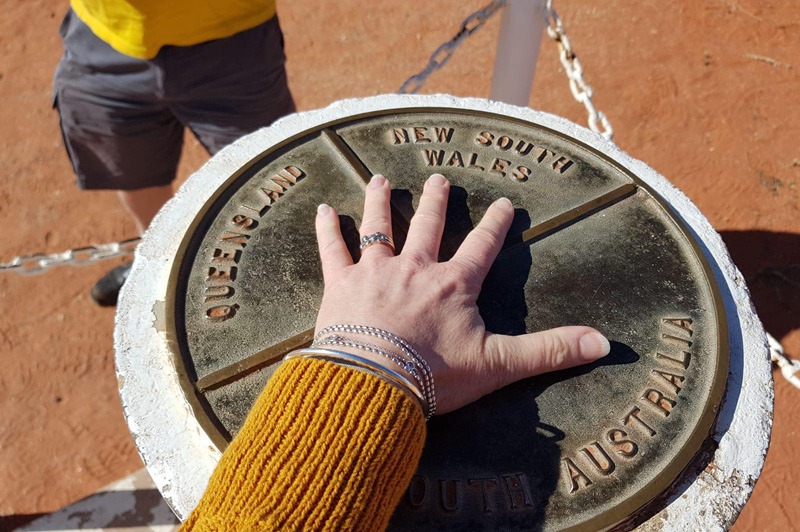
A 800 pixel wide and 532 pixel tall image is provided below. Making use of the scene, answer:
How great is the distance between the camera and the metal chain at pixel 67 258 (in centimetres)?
244

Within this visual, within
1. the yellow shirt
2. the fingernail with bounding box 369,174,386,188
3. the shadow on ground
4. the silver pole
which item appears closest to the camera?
the fingernail with bounding box 369,174,386,188

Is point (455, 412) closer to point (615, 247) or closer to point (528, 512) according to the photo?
point (528, 512)

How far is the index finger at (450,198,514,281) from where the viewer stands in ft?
5.25

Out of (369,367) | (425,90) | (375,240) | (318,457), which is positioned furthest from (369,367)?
(425,90)

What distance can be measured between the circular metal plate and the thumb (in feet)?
0.20

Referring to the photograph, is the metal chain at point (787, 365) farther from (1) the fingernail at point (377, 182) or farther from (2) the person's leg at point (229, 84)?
(2) the person's leg at point (229, 84)

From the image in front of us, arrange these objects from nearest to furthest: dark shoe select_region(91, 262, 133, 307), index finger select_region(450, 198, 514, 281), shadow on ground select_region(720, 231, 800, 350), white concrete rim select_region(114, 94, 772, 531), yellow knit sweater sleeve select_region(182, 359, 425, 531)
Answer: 1. yellow knit sweater sleeve select_region(182, 359, 425, 531)
2. white concrete rim select_region(114, 94, 772, 531)
3. index finger select_region(450, 198, 514, 281)
4. shadow on ground select_region(720, 231, 800, 350)
5. dark shoe select_region(91, 262, 133, 307)

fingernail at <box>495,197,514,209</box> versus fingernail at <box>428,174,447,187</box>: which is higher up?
fingernail at <box>428,174,447,187</box>

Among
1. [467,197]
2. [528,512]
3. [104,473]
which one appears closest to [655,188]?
[467,197]

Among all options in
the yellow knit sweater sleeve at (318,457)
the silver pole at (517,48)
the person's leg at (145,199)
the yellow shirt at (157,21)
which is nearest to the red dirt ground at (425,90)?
the person's leg at (145,199)

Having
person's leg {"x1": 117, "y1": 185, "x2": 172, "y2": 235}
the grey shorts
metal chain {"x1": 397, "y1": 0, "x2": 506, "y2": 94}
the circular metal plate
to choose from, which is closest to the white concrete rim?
the circular metal plate

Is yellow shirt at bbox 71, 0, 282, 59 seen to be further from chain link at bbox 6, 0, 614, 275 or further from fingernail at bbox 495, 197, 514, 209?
fingernail at bbox 495, 197, 514, 209

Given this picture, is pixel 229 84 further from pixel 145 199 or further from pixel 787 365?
pixel 787 365

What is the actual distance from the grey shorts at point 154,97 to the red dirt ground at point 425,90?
3.26ft
